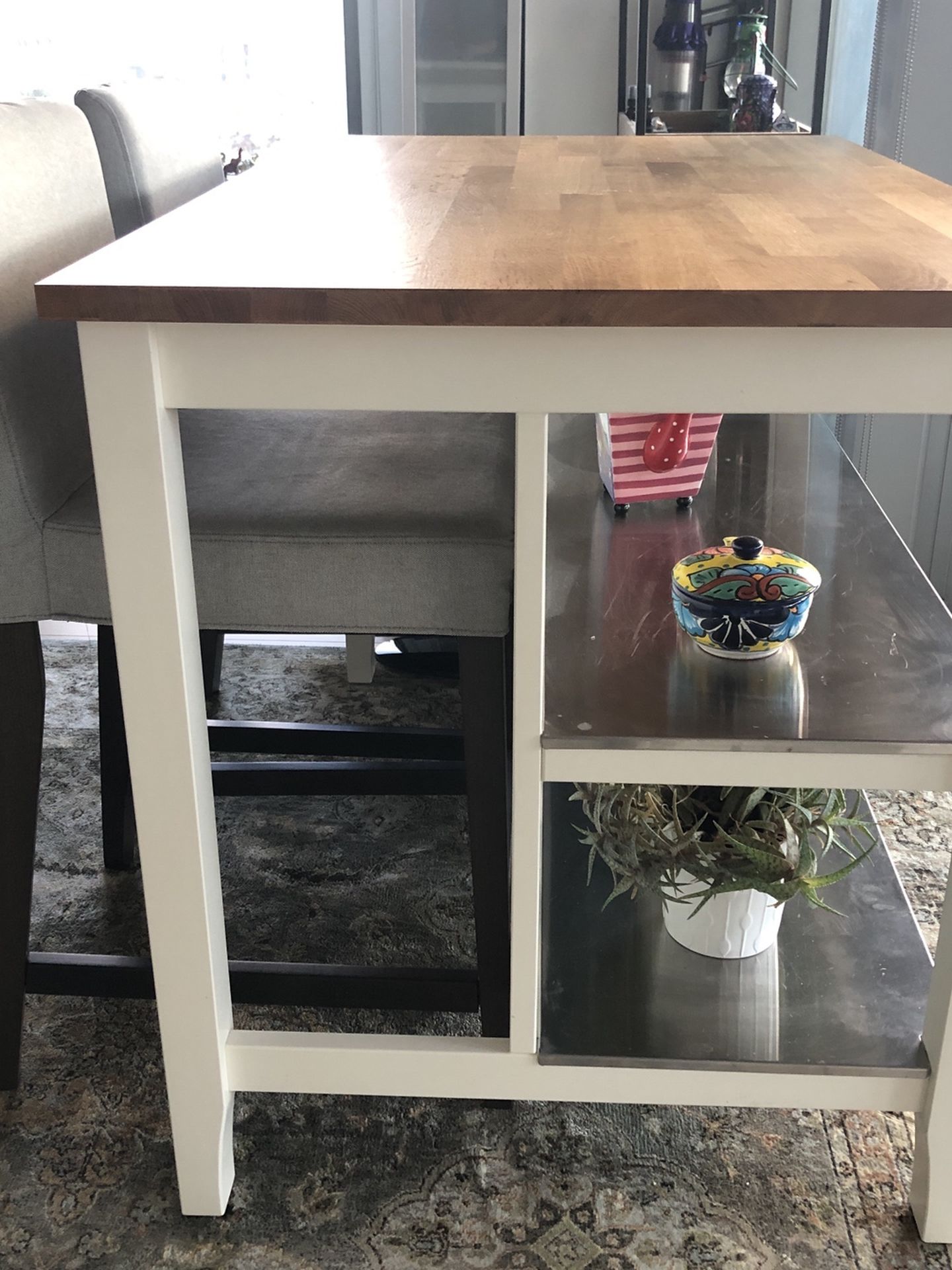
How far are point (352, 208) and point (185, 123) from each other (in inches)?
28.6

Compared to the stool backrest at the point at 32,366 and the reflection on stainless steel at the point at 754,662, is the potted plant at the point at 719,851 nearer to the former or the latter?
the reflection on stainless steel at the point at 754,662

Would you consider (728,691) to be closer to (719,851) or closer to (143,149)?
(719,851)

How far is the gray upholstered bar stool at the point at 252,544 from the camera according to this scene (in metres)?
0.98

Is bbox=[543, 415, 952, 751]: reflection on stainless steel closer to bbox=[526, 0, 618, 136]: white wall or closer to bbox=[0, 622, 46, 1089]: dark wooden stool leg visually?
bbox=[0, 622, 46, 1089]: dark wooden stool leg

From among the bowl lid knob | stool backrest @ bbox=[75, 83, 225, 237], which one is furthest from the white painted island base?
stool backrest @ bbox=[75, 83, 225, 237]

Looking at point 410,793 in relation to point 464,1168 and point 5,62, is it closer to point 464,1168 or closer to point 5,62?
point 464,1168

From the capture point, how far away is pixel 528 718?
902 mm

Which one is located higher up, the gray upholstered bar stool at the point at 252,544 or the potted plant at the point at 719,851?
the gray upholstered bar stool at the point at 252,544

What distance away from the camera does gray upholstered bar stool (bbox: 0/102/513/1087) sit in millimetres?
982

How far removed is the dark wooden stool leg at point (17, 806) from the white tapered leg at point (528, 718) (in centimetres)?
44

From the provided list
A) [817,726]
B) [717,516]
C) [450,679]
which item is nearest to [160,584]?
[817,726]

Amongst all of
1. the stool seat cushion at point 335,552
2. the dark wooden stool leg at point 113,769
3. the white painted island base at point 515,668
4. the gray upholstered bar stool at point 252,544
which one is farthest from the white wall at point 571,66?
the white painted island base at point 515,668

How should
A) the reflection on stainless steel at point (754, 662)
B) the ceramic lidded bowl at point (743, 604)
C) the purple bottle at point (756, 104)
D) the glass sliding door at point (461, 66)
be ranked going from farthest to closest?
the glass sliding door at point (461, 66) → the purple bottle at point (756, 104) → the ceramic lidded bowl at point (743, 604) → the reflection on stainless steel at point (754, 662)

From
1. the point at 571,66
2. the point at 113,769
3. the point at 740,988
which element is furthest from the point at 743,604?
the point at 571,66
